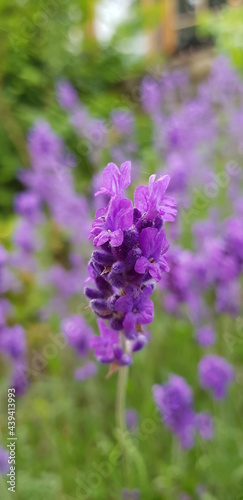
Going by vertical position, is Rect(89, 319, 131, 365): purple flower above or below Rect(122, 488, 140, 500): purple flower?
above

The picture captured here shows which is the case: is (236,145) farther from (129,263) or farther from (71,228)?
(129,263)

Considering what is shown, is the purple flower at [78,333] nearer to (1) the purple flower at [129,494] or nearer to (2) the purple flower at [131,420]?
(2) the purple flower at [131,420]

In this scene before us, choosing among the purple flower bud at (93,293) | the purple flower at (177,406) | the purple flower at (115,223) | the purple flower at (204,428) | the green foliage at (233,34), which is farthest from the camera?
the green foliage at (233,34)

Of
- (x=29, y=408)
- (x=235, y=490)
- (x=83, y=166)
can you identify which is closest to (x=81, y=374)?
(x=29, y=408)

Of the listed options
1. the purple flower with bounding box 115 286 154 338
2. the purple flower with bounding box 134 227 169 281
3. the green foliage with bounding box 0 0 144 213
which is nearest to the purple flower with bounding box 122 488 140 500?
the purple flower with bounding box 115 286 154 338

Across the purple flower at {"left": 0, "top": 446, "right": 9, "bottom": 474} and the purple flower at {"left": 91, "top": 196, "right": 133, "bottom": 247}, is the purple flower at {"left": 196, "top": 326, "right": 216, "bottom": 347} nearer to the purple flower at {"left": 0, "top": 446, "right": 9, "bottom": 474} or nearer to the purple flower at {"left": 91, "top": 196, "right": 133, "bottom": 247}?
the purple flower at {"left": 0, "top": 446, "right": 9, "bottom": 474}

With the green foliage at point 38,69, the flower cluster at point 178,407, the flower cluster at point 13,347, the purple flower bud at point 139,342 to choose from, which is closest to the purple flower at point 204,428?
the flower cluster at point 178,407

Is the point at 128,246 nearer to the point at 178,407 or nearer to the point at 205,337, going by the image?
the point at 178,407
